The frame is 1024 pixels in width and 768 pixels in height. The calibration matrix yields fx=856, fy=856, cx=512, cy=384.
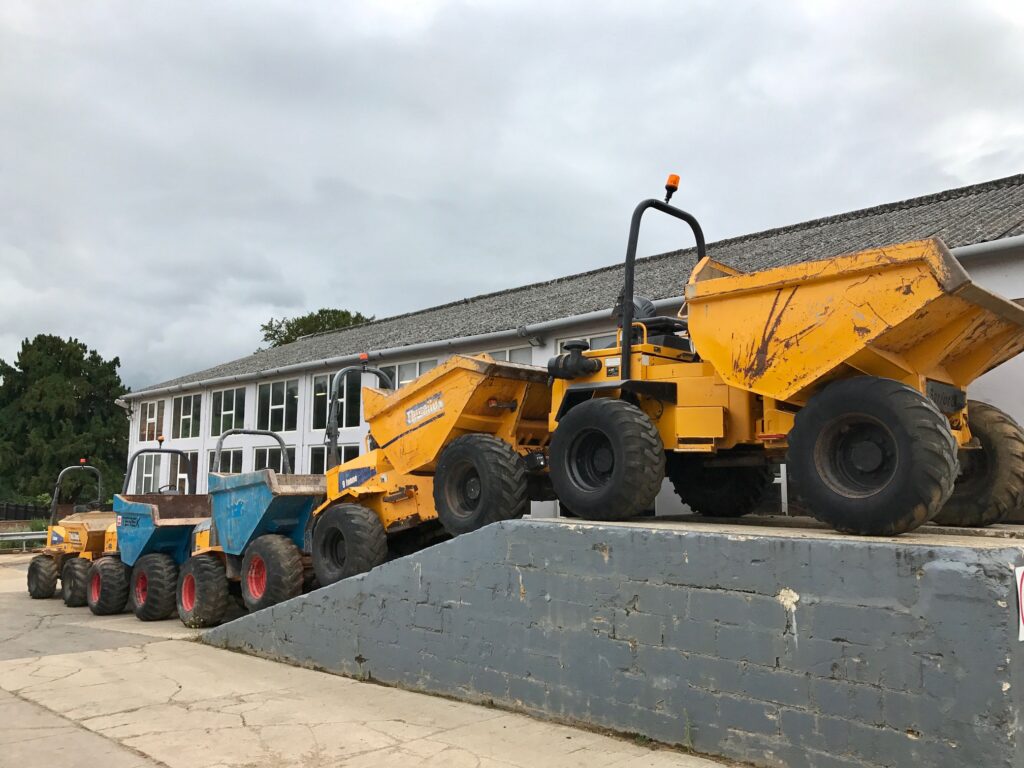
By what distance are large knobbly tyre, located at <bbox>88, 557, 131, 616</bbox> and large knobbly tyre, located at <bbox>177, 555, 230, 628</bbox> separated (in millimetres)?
2725

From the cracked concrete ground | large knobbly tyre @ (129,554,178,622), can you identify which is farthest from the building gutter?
the cracked concrete ground

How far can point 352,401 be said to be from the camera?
2130 centimetres

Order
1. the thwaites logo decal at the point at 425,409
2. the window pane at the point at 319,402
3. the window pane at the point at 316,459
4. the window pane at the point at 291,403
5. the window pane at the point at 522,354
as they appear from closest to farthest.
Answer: the thwaites logo decal at the point at 425,409, the window pane at the point at 522,354, the window pane at the point at 319,402, the window pane at the point at 316,459, the window pane at the point at 291,403

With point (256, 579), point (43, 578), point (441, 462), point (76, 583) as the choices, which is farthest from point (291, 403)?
point (441, 462)

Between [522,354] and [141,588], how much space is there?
7.40 metres

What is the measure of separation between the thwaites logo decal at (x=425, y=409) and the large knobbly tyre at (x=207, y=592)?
14.0ft

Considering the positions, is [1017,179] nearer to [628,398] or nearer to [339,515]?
[628,398]

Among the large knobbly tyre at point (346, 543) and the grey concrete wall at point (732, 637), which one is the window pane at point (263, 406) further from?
Answer: the grey concrete wall at point (732, 637)

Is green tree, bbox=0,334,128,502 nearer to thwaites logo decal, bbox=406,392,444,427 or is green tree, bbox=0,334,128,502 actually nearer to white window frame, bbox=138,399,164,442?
white window frame, bbox=138,399,164,442

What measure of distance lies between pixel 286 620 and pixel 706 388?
4.94 m

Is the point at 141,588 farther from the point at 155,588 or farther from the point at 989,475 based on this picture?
the point at 989,475

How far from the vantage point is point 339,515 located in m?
9.05

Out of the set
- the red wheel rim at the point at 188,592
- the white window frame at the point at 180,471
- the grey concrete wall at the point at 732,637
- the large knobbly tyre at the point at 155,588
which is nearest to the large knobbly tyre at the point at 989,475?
the grey concrete wall at the point at 732,637

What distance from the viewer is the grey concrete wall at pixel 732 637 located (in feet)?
13.9
